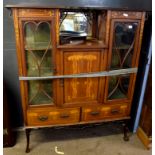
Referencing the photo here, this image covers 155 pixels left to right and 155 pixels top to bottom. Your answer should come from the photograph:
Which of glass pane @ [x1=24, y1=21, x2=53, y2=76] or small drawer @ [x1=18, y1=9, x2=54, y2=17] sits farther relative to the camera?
glass pane @ [x1=24, y1=21, x2=53, y2=76]

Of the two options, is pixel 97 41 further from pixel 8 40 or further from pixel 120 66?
pixel 8 40

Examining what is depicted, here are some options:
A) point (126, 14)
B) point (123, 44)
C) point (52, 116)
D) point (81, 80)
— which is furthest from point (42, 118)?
point (126, 14)

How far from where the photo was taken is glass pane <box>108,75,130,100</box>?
1.92 metres

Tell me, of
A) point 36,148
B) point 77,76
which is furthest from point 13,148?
point 77,76

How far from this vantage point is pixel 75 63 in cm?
170

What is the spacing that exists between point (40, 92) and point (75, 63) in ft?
1.50

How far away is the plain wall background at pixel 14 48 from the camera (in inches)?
74.1

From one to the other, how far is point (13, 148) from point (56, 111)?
665mm

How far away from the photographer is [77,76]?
1.74 metres

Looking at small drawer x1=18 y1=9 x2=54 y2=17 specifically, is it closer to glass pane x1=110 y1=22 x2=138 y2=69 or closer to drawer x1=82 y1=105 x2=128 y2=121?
glass pane x1=110 y1=22 x2=138 y2=69

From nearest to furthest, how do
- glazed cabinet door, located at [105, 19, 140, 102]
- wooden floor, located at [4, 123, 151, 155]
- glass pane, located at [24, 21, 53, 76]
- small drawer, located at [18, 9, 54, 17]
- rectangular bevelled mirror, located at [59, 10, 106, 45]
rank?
small drawer, located at [18, 9, 54, 17] < glass pane, located at [24, 21, 53, 76] < glazed cabinet door, located at [105, 19, 140, 102] < rectangular bevelled mirror, located at [59, 10, 106, 45] < wooden floor, located at [4, 123, 151, 155]

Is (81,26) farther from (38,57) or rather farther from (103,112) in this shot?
(103,112)

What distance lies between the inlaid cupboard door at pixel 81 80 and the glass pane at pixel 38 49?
0.17 metres

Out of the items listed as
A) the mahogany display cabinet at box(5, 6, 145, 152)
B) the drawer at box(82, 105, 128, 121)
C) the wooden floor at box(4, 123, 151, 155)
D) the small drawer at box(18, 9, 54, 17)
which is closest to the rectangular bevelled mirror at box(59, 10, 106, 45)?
the mahogany display cabinet at box(5, 6, 145, 152)
